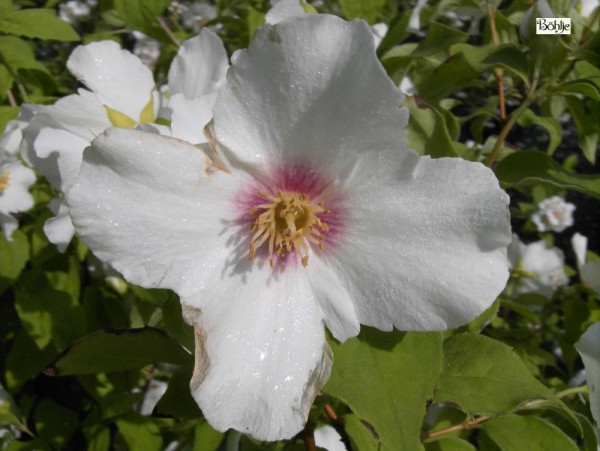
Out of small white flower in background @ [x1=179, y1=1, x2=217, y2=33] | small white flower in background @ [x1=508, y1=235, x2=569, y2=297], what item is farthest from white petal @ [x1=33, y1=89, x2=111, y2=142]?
small white flower in background @ [x1=179, y1=1, x2=217, y2=33]

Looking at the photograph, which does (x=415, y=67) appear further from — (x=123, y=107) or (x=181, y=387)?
(x=181, y=387)

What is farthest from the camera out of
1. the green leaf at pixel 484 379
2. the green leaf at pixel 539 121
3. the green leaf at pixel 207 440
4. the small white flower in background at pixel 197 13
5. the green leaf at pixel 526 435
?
the small white flower in background at pixel 197 13

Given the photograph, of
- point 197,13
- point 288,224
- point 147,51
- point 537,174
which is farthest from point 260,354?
point 147,51

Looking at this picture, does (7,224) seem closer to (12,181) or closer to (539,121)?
(12,181)

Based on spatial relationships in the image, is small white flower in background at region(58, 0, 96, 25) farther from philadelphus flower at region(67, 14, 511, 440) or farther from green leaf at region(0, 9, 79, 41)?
philadelphus flower at region(67, 14, 511, 440)

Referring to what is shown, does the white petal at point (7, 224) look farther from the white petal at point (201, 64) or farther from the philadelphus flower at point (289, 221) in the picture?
the philadelphus flower at point (289, 221)

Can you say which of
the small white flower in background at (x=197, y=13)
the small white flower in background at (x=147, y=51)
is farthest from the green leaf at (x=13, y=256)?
the small white flower in background at (x=147, y=51)
